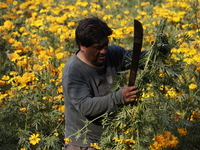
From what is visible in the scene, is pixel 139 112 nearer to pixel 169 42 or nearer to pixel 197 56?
pixel 169 42

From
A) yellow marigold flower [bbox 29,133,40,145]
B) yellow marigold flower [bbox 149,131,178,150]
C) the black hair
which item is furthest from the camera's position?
yellow marigold flower [bbox 29,133,40,145]

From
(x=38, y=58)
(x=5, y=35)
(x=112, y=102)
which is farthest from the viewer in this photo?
(x=5, y=35)

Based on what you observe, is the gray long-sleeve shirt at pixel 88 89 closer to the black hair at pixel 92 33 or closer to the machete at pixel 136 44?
the black hair at pixel 92 33

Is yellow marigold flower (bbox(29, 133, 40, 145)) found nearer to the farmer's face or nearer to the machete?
the farmer's face

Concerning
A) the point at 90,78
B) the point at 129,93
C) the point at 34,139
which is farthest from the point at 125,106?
the point at 34,139

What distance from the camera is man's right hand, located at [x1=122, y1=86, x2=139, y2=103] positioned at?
7.45 ft

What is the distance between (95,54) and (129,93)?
1.83ft

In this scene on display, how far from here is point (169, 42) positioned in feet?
8.93

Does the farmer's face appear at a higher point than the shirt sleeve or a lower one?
higher

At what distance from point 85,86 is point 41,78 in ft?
4.80

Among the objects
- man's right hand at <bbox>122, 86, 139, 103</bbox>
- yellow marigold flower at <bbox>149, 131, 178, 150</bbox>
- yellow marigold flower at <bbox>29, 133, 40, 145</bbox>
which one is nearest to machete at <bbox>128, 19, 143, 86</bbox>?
man's right hand at <bbox>122, 86, 139, 103</bbox>

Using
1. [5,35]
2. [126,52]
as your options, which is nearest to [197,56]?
[126,52]

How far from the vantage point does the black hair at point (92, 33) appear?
2693 mm

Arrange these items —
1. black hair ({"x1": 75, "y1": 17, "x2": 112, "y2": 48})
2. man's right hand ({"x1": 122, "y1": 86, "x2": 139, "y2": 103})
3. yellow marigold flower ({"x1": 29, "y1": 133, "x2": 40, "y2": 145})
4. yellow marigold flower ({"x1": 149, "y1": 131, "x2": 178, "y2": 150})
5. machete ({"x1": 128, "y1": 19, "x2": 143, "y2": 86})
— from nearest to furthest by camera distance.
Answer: machete ({"x1": 128, "y1": 19, "x2": 143, "y2": 86}), man's right hand ({"x1": 122, "y1": 86, "x2": 139, "y2": 103}), black hair ({"x1": 75, "y1": 17, "x2": 112, "y2": 48}), yellow marigold flower ({"x1": 149, "y1": 131, "x2": 178, "y2": 150}), yellow marigold flower ({"x1": 29, "y1": 133, "x2": 40, "y2": 145})
